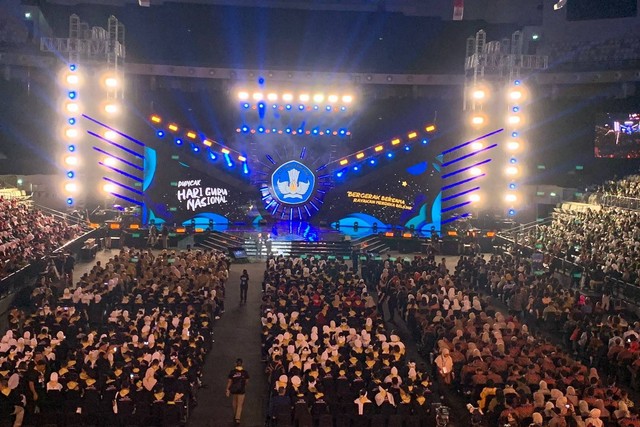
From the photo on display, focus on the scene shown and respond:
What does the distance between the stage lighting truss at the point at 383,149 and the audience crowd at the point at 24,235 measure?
12413 millimetres

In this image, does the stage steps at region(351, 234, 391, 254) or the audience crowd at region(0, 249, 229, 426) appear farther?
the stage steps at region(351, 234, 391, 254)

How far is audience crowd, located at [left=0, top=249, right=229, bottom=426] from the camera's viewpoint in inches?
490

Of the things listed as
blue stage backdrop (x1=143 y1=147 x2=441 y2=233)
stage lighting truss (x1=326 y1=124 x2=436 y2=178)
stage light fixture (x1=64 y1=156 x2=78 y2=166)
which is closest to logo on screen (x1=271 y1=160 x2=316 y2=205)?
blue stage backdrop (x1=143 y1=147 x2=441 y2=233)

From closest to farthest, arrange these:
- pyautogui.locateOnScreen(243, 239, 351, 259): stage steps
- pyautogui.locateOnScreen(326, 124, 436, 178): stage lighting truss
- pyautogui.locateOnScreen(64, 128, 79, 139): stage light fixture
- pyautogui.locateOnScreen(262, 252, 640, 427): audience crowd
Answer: pyautogui.locateOnScreen(262, 252, 640, 427): audience crowd → pyautogui.locateOnScreen(64, 128, 79, 139): stage light fixture → pyautogui.locateOnScreen(243, 239, 351, 259): stage steps → pyautogui.locateOnScreen(326, 124, 436, 178): stage lighting truss

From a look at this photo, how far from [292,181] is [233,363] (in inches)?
746

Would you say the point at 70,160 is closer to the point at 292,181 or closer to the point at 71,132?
the point at 71,132

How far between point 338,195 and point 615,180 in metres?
13.3

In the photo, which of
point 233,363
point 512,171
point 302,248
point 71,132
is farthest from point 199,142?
point 233,363

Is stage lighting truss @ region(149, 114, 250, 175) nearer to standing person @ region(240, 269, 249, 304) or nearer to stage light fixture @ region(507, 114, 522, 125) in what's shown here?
stage light fixture @ region(507, 114, 522, 125)

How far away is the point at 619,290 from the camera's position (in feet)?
76.1

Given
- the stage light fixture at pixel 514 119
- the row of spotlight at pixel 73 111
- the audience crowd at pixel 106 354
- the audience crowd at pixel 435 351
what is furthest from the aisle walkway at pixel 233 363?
the stage light fixture at pixel 514 119

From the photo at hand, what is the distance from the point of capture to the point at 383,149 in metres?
36.2

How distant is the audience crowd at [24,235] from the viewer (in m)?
22.4

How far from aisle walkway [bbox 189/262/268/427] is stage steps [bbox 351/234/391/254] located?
778 cm
